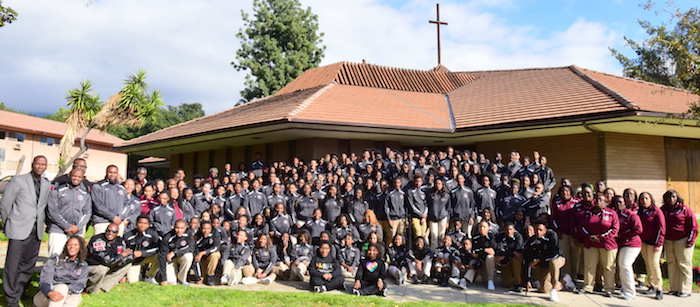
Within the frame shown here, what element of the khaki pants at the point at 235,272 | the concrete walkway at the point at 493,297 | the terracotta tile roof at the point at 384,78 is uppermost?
the terracotta tile roof at the point at 384,78

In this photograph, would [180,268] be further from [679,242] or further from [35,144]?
[35,144]

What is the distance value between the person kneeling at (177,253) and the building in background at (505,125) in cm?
477

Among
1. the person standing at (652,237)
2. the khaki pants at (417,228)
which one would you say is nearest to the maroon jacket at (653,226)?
the person standing at (652,237)

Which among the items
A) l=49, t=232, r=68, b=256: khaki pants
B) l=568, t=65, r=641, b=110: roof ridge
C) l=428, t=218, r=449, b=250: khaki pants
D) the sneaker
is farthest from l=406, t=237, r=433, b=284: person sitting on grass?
l=568, t=65, r=641, b=110: roof ridge

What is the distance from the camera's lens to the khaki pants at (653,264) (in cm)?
761

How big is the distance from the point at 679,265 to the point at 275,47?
26.1 m

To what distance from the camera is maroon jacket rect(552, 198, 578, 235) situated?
8.29m

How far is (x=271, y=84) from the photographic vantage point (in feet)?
99.6

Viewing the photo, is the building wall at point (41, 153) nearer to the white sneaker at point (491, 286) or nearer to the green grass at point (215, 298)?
the green grass at point (215, 298)

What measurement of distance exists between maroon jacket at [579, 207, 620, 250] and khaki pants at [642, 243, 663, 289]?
1.98ft

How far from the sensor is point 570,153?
1369 cm

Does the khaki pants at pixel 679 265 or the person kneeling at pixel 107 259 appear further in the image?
the khaki pants at pixel 679 265

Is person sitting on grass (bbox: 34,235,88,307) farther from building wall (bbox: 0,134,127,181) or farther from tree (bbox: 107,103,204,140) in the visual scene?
tree (bbox: 107,103,204,140)

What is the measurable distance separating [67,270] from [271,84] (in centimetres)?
2506
